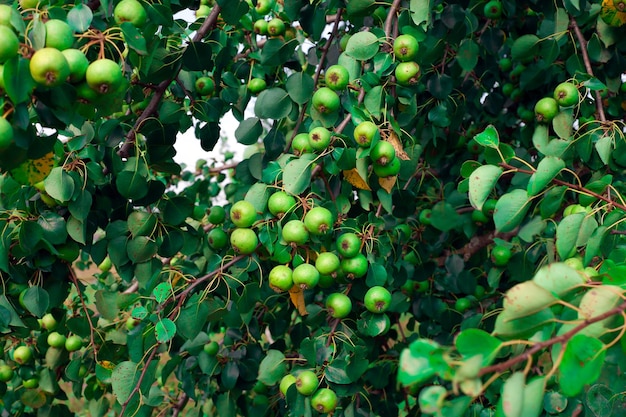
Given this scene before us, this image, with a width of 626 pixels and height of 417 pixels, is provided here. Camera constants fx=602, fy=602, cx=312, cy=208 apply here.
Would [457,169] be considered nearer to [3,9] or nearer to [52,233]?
[52,233]

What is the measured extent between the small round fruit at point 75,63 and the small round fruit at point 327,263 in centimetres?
68

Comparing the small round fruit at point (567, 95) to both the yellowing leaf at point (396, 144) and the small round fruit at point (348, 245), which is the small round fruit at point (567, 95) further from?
the small round fruit at point (348, 245)

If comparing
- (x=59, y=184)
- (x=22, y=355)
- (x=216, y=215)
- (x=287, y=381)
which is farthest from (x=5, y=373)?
(x=287, y=381)

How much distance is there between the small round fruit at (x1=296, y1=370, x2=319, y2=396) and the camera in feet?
4.67

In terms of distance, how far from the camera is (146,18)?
51.8 inches

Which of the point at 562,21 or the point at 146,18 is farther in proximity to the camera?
the point at 562,21

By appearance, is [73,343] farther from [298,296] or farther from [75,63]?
[75,63]

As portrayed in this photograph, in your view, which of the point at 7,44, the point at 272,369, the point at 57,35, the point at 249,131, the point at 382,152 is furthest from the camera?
the point at 249,131

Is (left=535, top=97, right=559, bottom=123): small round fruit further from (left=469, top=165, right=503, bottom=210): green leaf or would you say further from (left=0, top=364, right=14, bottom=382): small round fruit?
(left=0, top=364, right=14, bottom=382): small round fruit

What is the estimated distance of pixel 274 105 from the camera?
5.56 feet

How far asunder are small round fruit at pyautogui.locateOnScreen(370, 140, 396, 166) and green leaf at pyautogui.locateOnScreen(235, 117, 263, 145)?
54 centimetres

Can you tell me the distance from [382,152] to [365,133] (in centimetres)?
7

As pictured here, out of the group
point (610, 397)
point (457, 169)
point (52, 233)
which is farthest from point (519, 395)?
point (457, 169)

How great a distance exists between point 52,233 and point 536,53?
1587 millimetres
